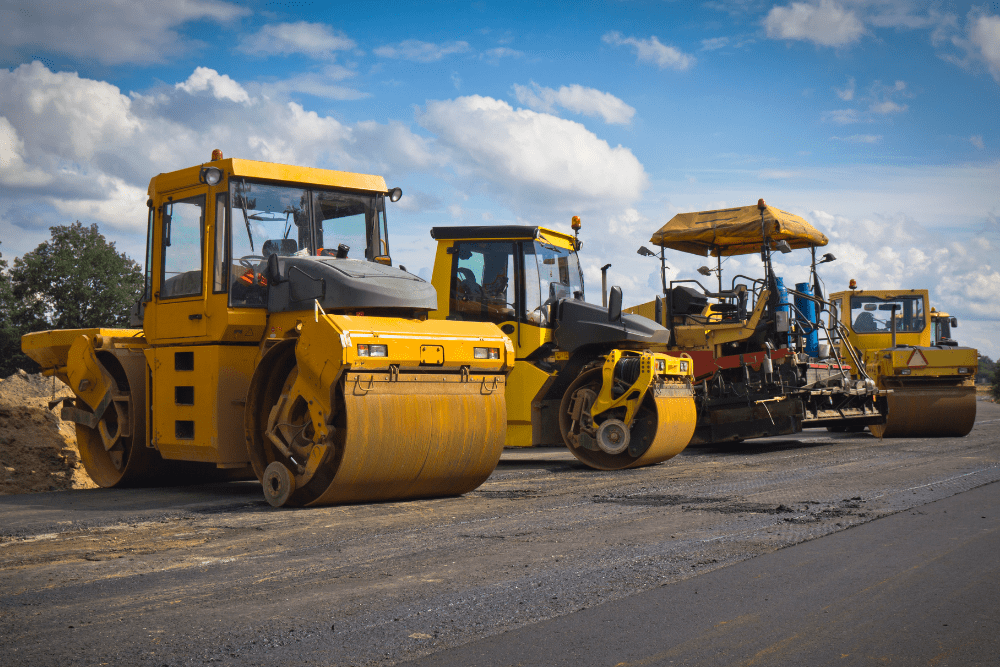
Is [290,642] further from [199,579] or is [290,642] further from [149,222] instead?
[149,222]

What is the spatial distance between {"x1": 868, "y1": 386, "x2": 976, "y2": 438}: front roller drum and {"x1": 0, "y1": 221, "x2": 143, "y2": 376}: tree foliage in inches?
1506

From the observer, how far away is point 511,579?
15.2ft

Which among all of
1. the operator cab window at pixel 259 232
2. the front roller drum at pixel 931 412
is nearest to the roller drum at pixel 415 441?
the operator cab window at pixel 259 232

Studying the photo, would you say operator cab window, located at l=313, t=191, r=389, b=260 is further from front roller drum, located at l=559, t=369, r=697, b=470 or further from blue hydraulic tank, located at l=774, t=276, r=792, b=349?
blue hydraulic tank, located at l=774, t=276, r=792, b=349

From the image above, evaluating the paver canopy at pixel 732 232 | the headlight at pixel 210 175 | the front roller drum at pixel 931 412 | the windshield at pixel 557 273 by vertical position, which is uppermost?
the paver canopy at pixel 732 232

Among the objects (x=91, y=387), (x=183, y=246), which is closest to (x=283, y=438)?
(x=183, y=246)

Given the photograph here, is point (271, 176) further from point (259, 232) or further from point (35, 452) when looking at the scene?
point (35, 452)

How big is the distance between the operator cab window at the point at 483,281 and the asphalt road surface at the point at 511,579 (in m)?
3.23

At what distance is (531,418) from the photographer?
10.8m

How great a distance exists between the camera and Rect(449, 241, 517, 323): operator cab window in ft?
35.6

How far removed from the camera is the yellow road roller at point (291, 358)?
6.80 metres

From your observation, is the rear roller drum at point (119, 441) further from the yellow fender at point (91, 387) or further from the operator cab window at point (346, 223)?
the operator cab window at point (346, 223)

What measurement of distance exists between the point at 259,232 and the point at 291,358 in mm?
1191

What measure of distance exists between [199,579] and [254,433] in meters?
2.90
